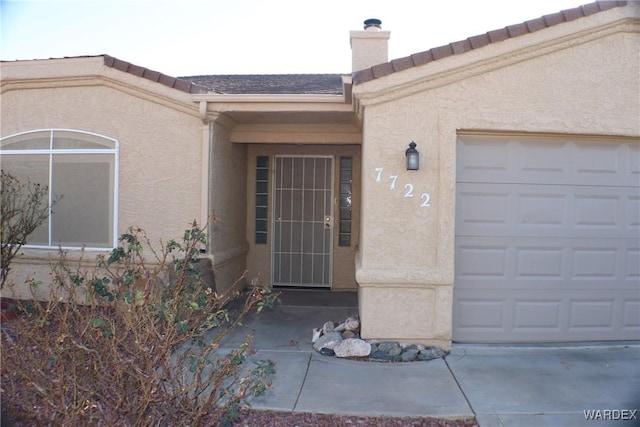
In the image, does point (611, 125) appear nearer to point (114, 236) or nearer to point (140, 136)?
point (140, 136)

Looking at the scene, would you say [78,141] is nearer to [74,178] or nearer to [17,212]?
[74,178]

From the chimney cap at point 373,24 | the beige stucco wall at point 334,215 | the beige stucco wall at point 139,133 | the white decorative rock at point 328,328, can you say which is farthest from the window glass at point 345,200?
the white decorative rock at point 328,328

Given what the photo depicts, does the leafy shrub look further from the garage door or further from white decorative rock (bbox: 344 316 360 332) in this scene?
the garage door

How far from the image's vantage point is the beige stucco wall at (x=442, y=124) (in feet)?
19.0

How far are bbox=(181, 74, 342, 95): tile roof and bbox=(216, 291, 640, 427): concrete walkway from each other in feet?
12.2

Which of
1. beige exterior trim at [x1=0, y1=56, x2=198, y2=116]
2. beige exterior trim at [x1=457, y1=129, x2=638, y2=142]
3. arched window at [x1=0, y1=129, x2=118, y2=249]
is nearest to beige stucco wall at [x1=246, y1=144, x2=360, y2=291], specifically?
beige exterior trim at [x1=0, y1=56, x2=198, y2=116]

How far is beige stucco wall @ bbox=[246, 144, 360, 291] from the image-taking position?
372 inches

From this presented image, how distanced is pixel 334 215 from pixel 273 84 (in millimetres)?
2600

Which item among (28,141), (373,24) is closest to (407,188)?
(373,24)

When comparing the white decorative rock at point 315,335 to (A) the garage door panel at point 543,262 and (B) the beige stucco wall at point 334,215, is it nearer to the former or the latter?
(A) the garage door panel at point 543,262

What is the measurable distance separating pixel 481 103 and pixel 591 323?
293cm

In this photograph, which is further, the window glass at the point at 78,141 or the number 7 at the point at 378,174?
the window glass at the point at 78,141

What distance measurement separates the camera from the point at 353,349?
5699 mm

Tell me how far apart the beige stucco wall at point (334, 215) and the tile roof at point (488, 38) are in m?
3.72
